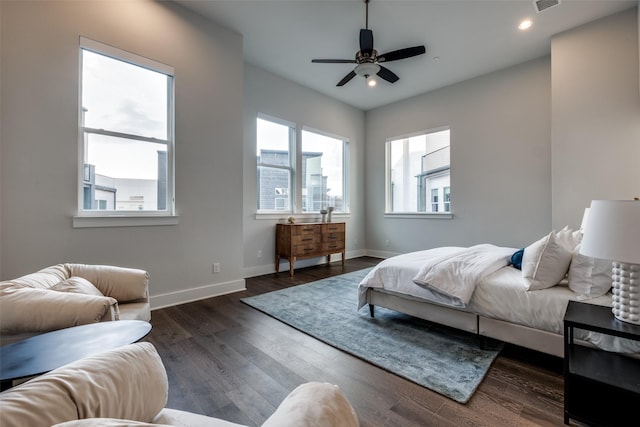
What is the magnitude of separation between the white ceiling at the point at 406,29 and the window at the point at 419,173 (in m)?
1.29

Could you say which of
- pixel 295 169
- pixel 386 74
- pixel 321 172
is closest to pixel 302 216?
pixel 295 169

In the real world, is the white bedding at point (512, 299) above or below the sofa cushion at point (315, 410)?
below

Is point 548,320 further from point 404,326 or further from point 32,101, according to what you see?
point 32,101

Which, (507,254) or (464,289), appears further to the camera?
(507,254)

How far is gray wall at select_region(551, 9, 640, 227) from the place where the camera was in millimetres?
3195

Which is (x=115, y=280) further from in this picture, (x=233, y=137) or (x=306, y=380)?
(x=233, y=137)

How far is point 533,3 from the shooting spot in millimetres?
3082

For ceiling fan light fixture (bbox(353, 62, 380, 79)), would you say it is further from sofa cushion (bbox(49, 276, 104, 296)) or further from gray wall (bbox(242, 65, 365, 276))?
→ sofa cushion (bbox(49, 276, 104, 296))

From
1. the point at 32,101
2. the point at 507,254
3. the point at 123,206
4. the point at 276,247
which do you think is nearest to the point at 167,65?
the point at 32,101

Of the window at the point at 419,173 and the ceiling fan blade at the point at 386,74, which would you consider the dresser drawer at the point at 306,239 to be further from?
the ceiling fan blade at the point at 386,74

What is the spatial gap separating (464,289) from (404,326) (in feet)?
2.53

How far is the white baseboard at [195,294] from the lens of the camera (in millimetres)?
3066

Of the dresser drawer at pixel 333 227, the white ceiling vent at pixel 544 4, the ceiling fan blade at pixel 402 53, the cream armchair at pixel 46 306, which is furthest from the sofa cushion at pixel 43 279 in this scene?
the white ceiling vent at pixel 544 4

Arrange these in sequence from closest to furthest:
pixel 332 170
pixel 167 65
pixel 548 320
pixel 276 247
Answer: pixel 548 320 → pixel 167 65 → pixel 276 247 → pixel 332 170
